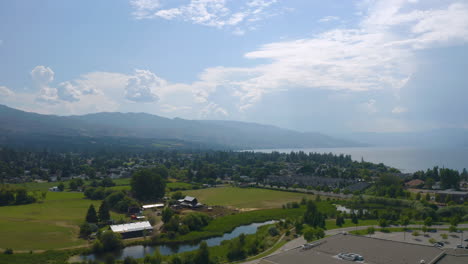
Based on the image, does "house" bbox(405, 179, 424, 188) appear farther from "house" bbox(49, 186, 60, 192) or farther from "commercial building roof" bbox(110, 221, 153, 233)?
"house" bbox(49, 186, 60, 192)

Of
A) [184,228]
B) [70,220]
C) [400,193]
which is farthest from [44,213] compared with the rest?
[400,193]

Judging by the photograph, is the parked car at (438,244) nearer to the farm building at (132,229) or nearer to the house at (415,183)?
the farm building at (132,229)

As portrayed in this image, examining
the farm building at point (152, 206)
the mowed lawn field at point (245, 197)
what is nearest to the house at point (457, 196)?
the mowed lawn field at point (245, 197)

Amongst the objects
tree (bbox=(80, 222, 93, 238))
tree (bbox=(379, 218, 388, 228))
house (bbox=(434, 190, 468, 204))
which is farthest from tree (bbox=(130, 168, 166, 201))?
house (bbox=(434, 190, 468, 204))

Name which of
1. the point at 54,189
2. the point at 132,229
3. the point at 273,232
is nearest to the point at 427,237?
the point at 273,232

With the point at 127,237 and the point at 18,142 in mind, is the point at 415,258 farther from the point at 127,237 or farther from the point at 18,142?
the point at 18,142
